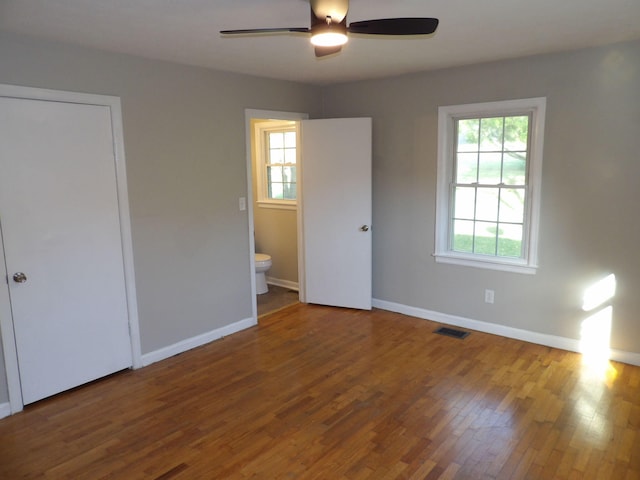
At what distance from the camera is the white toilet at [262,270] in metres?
5.31

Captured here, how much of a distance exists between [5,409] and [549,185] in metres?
4.20

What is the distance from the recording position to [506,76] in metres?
3.71

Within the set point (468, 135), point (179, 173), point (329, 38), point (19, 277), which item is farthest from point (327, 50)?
point (19, 277)

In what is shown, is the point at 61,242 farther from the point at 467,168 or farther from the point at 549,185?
the point at 549,185

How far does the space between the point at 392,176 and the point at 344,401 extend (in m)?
2.37

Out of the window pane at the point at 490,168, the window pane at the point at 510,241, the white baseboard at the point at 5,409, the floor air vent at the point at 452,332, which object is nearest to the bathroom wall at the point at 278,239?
the floor air vent at the point at 452,332

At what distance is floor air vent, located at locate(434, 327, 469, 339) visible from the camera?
13.4ft

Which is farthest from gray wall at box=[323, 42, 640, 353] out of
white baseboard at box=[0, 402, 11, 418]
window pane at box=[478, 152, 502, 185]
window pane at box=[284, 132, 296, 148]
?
white baseboard at box=[0, 402, 11, 418]

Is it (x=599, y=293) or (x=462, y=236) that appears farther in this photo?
(x=462, y=236)

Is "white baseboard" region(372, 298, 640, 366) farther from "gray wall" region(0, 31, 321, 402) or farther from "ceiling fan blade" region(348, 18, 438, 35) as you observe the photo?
"ceiling fan blade" region(348, 18, 438, 35)

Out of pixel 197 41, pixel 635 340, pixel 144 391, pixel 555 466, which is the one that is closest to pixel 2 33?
pixel 197 41

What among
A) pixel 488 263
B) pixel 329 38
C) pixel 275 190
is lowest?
pixel 488 263

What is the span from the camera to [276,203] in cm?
570

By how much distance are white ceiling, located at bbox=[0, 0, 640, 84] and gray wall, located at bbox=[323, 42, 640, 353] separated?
23cm
